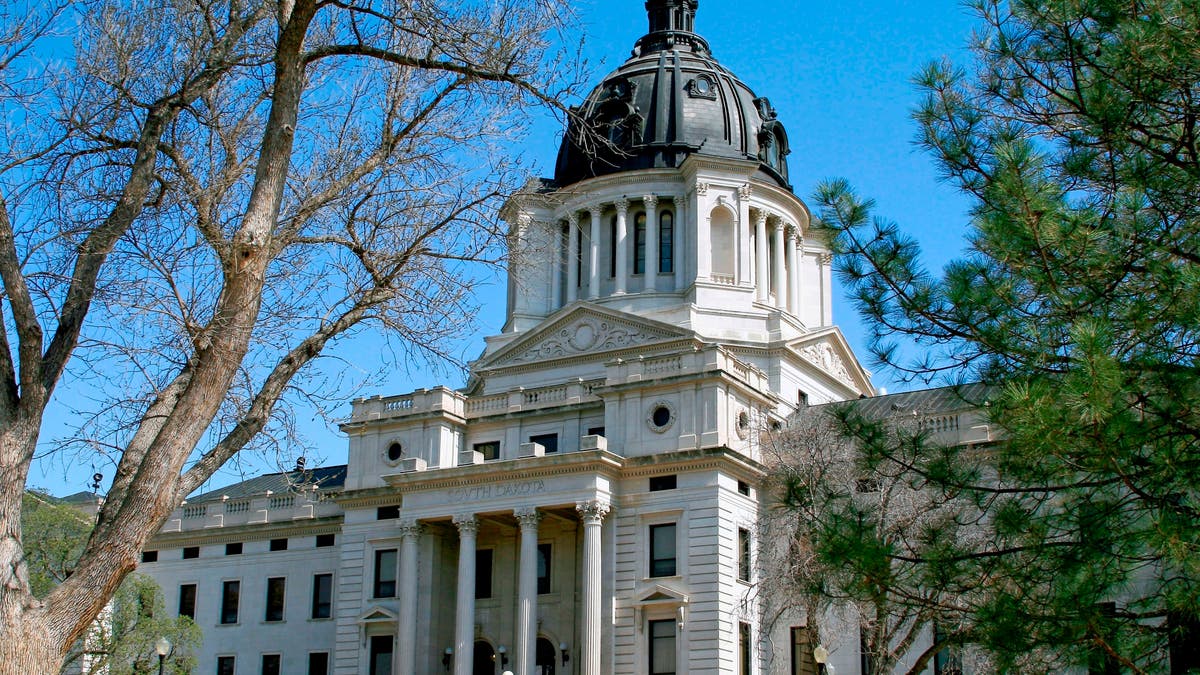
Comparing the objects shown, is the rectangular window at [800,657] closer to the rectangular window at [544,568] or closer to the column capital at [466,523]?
the rectangular window at [544,568]

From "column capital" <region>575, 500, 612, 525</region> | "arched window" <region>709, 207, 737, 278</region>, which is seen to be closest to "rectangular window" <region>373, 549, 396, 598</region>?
"column capital" <region>575, 500, 612, 525</region>

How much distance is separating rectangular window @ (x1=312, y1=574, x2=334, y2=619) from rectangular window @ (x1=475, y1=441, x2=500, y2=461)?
8.92 m

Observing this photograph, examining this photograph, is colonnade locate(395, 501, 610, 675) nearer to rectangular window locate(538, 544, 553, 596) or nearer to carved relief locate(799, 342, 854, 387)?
rectangular window locate(538, 544, 553, 596)

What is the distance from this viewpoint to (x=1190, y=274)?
12.0 meters

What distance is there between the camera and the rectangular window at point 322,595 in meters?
55.6

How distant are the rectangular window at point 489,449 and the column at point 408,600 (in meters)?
3.99

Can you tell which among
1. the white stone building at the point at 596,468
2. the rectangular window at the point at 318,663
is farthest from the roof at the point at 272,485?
the rectangular window at the point at 318,663

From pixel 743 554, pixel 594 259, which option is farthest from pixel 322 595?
pixel 743 554

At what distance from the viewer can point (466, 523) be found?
4806 centimetres

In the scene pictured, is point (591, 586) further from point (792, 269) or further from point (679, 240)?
point (792, 269)

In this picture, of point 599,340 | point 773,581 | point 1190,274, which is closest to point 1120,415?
point 1190,274

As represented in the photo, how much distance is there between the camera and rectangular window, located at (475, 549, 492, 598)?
166 feet

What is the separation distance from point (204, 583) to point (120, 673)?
1220 centimetres

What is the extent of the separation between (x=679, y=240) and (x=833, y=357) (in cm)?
822
